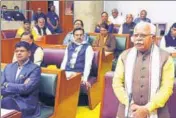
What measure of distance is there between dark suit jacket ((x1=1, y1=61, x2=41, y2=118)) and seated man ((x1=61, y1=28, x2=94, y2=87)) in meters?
1.49

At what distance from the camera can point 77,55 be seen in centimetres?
459

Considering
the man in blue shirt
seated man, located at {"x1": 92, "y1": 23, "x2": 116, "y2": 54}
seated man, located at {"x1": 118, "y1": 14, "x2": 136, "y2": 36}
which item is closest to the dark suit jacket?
seated man, located at {"x1": 92, "y1": 23, "x2": 116, "y2": 54}

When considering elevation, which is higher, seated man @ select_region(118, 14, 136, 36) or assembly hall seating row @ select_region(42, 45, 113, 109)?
seated man @ select_region(118, 14, 136, 36)

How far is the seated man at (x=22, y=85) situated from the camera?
2.94 m

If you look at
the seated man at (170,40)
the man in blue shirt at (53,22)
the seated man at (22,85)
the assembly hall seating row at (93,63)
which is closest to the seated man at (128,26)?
the seated man at (170,40)

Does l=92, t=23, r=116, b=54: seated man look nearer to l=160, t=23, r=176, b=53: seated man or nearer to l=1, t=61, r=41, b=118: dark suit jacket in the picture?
l=160, t=23, r=176, b=53: seated man

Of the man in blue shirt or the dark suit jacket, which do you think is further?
the man in blue shirt

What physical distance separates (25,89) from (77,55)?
1.73m

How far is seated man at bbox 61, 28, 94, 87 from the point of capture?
→ 14.9 feet

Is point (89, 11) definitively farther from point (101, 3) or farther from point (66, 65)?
point (66, 65)

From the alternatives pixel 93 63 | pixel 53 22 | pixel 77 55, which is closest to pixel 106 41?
pixel 93 63

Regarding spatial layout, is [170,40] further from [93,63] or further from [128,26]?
[128,26]

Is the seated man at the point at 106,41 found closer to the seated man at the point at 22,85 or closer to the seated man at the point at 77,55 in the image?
the seated man at the point at 77,55

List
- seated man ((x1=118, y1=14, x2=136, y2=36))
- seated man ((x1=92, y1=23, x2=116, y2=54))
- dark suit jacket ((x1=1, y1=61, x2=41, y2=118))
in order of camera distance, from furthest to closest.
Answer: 1. seated man ((x1=118, y1=14, x2=136, y2=36))
2. seated man ((x1=92, y1=23, x2=116, y2=54))
3. dark suit jacket ((x1=1, y1=61, x2=41, y2=118))
